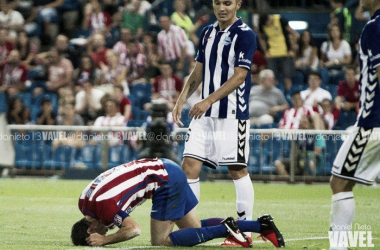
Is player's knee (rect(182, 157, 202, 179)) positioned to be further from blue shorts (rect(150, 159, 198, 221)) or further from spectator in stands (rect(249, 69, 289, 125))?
spectator in stands (rect(249, 69, 289, 125))

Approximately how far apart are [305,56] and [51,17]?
7.29 m

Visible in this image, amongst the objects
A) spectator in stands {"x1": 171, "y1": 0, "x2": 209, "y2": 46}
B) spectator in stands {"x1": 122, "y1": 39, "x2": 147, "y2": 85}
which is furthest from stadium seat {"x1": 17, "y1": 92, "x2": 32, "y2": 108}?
spectator in stands {"x1": 171, "y1": 0, "x2": 209, "y2": 46}

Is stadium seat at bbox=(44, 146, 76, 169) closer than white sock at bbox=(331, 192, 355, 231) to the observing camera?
No

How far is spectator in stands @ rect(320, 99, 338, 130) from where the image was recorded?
50.3 feet

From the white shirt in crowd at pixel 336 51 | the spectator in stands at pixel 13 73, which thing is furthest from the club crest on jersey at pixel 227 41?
the spectator in stands at pixel 13 73

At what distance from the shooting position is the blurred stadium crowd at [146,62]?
15.7 meters

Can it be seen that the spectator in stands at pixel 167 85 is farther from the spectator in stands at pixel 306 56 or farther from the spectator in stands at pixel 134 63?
the spectator in stands at pixel 306 56

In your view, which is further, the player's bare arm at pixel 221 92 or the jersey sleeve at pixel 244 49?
the jersey sleeve at pixel 244 49

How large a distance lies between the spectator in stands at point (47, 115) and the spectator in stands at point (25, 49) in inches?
114

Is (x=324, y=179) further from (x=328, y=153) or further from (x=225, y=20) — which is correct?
(x=225, y=20)

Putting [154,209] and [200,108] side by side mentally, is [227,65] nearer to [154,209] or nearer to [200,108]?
[200,108]

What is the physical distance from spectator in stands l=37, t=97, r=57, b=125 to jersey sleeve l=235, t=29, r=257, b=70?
978 cm

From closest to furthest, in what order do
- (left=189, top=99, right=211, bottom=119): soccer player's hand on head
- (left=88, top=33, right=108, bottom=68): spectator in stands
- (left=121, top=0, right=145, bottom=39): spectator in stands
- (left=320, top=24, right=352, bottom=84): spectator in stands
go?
(left=189, top=99, right=211, bottom=119): soccer player's hand on head
(left=320, top=24, right=352, bottom=84): spectator in stands
(left=88, top=33, right=108, bottom=68): spectator in stands
(left=121, top=0, right=145, bottom=39): spectator in stands

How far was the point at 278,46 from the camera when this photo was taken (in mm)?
17203
